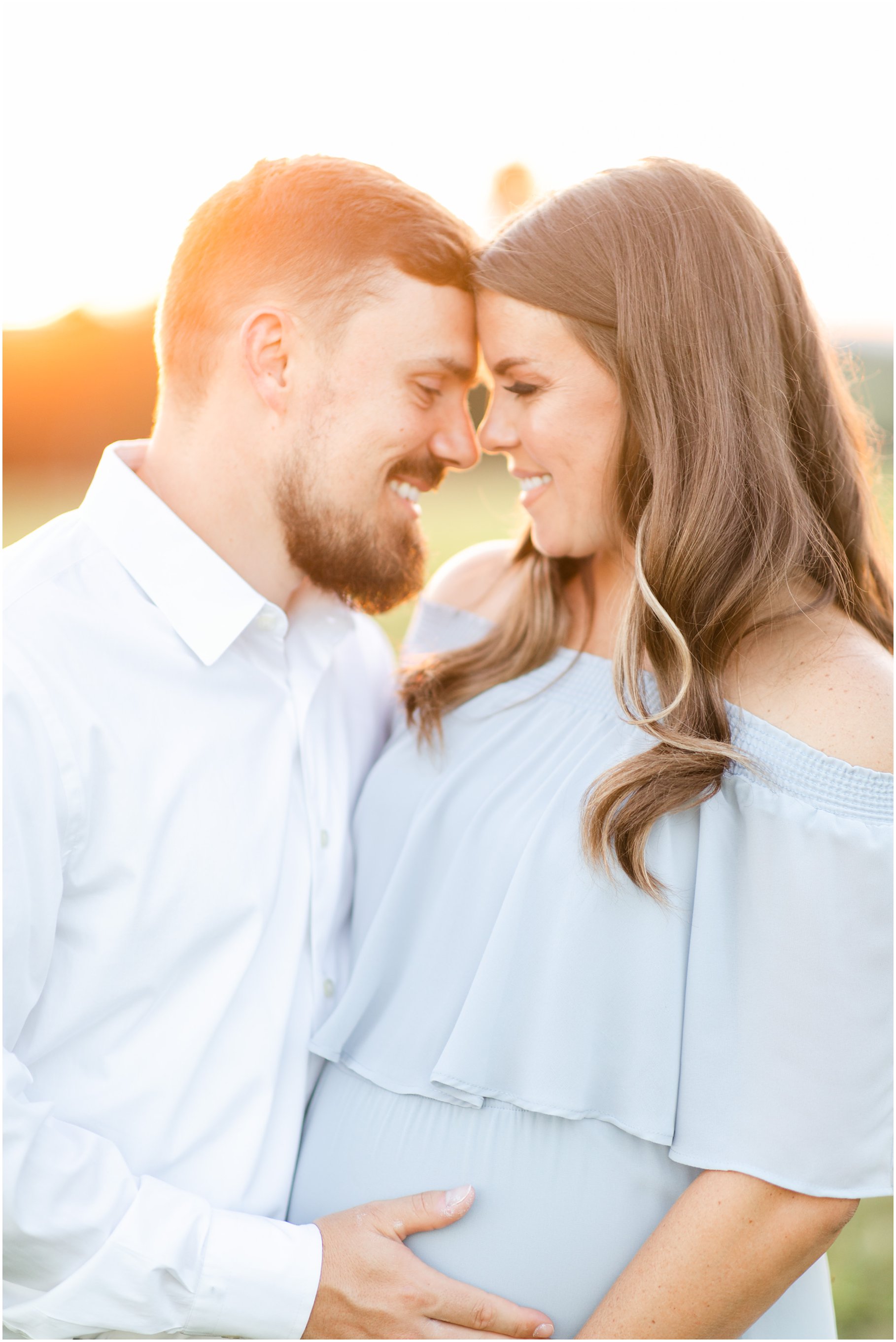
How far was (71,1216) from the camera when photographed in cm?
157

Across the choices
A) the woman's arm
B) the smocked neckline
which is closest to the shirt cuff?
the woman's arm

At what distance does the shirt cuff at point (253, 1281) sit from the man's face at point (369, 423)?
129 centimetres

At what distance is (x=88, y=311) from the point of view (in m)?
13.1

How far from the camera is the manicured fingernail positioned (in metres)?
1.74

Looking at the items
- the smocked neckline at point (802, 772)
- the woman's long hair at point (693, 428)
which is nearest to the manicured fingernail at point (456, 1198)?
the woman's long hair at point (693, 428)

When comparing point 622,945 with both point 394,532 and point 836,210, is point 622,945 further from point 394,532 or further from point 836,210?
point 836,210

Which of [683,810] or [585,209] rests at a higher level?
[585,209]

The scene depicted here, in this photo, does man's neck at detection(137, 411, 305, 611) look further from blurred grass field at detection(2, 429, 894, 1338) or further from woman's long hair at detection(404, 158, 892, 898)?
woman's long hair at detection(404, 158, 892, 898)

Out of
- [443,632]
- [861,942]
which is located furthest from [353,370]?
[861,942]

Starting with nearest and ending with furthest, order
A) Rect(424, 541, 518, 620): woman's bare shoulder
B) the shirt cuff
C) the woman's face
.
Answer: the shirt cuff
the woman's face
Rect(424, 541, 518, 620): woman's bare shoulder

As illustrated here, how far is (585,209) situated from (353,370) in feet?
1.86

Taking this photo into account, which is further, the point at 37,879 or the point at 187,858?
the point at 187,858

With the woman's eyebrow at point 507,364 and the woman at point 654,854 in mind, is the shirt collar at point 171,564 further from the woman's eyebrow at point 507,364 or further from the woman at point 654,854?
the woman's eyebrow at point 507,364

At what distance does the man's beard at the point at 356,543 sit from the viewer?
7.07 feet
